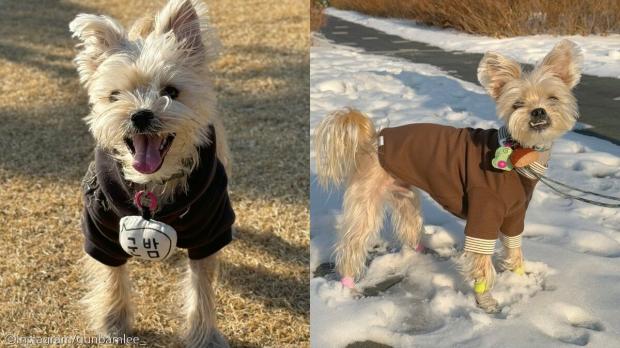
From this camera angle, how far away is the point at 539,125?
2.66 metres

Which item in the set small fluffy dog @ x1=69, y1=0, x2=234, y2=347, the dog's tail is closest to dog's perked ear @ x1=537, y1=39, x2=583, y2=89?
the dog's tail

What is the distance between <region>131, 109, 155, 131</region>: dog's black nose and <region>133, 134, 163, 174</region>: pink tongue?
8cm

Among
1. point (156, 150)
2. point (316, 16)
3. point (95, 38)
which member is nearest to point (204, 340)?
point (156, 150)

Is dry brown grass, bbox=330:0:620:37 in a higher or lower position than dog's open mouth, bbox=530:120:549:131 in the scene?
higher

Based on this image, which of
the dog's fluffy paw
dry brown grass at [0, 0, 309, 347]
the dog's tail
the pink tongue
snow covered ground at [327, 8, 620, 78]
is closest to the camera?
the pink tongue

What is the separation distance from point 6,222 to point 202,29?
97.7 inches

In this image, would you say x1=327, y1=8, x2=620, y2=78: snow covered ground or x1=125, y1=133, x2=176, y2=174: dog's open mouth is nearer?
x1=125, y1=133, x2=176, y2=174: dog's open mouth

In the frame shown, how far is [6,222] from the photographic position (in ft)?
13.9

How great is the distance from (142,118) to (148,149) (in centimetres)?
19

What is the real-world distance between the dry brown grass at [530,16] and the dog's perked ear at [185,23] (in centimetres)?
299

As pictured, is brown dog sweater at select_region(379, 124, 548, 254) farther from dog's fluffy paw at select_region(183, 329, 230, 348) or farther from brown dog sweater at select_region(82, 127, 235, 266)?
dog's fluffy paw at select_region(183, 329, 230, 348)

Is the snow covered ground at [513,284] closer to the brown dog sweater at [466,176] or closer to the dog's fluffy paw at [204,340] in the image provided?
the brown dog sweater at [466,176]

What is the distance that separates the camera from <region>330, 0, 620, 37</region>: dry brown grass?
15.5 ft

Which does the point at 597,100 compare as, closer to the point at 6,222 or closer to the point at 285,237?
the point at 285,237
